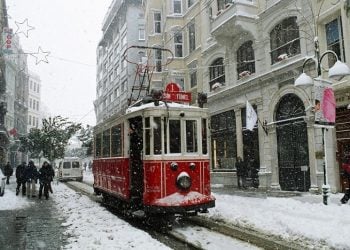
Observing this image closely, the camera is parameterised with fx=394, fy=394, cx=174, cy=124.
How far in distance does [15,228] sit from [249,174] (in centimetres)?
1362

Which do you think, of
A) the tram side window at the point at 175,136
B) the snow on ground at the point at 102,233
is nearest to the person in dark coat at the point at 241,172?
the snow on ground at the point at 102,233

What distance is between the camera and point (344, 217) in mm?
9508

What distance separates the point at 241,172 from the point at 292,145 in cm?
345

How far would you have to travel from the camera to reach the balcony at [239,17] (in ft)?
66.9

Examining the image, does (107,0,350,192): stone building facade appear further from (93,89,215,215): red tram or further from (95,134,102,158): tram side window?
(95,134,102,158): tram side window

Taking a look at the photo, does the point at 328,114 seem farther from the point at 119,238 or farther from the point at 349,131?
the point at 119,238

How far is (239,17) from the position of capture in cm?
2034

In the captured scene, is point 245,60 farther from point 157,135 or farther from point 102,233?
point 102,233

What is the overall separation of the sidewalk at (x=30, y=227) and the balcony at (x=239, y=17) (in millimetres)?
12791

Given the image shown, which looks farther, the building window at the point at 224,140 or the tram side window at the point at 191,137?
the building window at the point at 224,140

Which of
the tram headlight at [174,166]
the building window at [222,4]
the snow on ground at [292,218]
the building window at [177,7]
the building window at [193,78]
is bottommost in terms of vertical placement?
the snow on ground at [292,218]

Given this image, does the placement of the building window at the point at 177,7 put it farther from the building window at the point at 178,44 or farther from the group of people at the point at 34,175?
the group of people at the point at 34,175

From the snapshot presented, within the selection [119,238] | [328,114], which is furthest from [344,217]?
[119,238]

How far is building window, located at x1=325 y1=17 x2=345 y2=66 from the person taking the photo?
51.1 ft
